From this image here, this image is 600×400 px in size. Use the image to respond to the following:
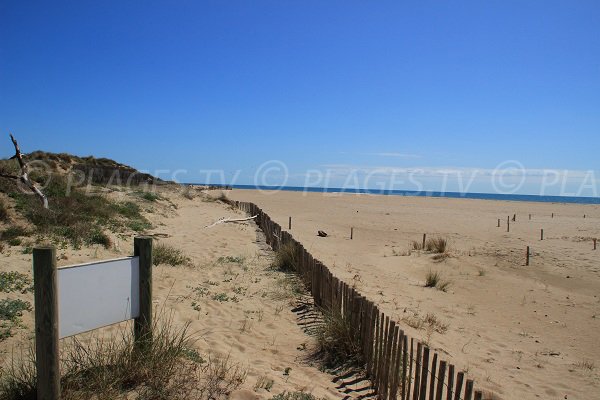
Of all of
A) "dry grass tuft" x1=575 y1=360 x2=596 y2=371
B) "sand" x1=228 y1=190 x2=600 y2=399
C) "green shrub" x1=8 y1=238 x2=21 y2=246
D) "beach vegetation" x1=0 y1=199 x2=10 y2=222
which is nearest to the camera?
"sand" x1=228 y1=190 x2=600 y2=399

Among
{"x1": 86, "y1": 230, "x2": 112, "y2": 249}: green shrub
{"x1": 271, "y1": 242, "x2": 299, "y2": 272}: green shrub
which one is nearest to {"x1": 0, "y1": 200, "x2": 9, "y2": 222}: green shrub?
{"x1": 86, "y1": 230, "x2": 112, "y2": 249}: green shrub

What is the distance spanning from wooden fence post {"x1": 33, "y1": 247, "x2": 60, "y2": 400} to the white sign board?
75 millimetres

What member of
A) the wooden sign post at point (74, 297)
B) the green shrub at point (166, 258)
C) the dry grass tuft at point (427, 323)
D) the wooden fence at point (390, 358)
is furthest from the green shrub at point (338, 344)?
the green shrub at point (166, 258)

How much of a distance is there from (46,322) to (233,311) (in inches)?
156

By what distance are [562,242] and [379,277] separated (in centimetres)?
1252

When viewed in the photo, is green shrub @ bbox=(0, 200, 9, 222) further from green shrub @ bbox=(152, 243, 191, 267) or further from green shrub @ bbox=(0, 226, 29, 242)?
green shrub @ bbox=(152, 243, 191, 267)

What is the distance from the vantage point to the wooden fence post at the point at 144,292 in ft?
11.7

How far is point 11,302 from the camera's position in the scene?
5379mm

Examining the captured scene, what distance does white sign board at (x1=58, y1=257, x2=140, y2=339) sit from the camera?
2975 millimetres

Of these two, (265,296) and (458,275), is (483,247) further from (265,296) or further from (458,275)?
(265,296)

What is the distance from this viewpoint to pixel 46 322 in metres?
2.88

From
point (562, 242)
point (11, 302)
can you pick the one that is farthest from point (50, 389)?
point (562, 242)

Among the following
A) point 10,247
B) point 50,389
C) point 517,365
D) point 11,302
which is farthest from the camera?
point 10,247

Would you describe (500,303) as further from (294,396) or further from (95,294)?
(95,294)
